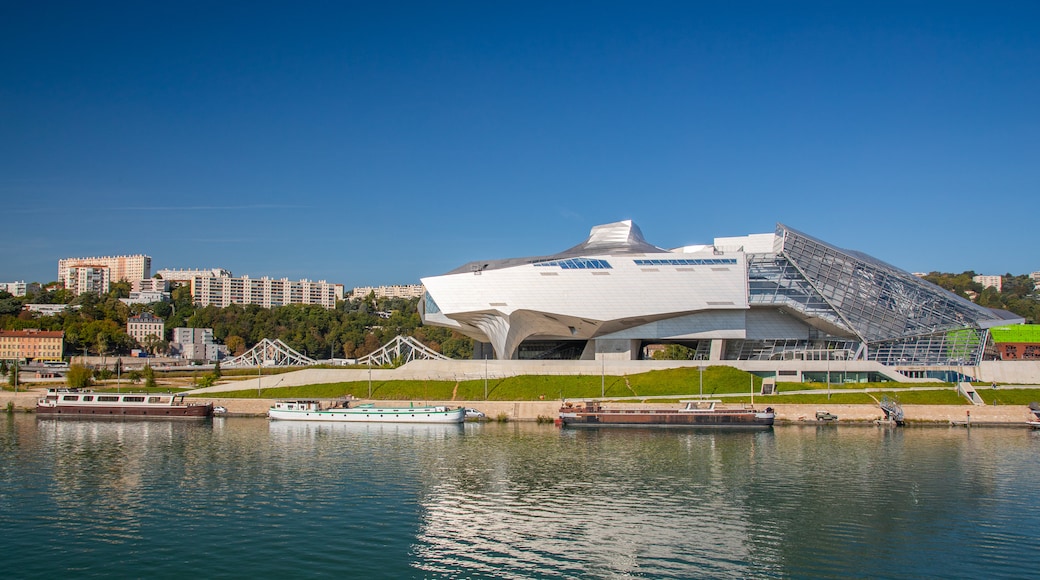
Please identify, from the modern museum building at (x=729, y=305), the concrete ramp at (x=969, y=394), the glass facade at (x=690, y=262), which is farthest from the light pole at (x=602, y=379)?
the concrete ramp at (x=969, y=394)

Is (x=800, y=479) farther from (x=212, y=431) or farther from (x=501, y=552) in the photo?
(x=212, y=431)

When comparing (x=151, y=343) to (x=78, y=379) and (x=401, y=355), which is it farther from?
(x=78, y=379)

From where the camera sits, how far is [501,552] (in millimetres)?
22812

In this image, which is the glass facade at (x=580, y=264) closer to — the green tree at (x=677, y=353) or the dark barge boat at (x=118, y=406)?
the green tree at (x=677, y=353)

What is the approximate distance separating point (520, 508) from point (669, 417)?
2697cm

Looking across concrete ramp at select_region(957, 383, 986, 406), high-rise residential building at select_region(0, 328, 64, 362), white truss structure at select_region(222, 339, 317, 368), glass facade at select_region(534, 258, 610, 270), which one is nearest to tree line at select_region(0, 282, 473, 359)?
high-rise residential building at select_region(0, 328, 64, 362)

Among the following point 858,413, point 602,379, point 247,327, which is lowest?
point 858,413

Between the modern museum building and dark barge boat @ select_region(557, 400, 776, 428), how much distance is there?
14024 millimetres

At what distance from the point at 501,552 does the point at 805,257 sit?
5526cm

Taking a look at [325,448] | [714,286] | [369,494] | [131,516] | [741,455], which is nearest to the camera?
[131,516]

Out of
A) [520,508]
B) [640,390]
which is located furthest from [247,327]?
[520,508]

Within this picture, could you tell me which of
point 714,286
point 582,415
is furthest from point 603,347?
point 582,415

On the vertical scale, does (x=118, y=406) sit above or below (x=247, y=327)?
below

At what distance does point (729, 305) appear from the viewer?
68000 millimetres
